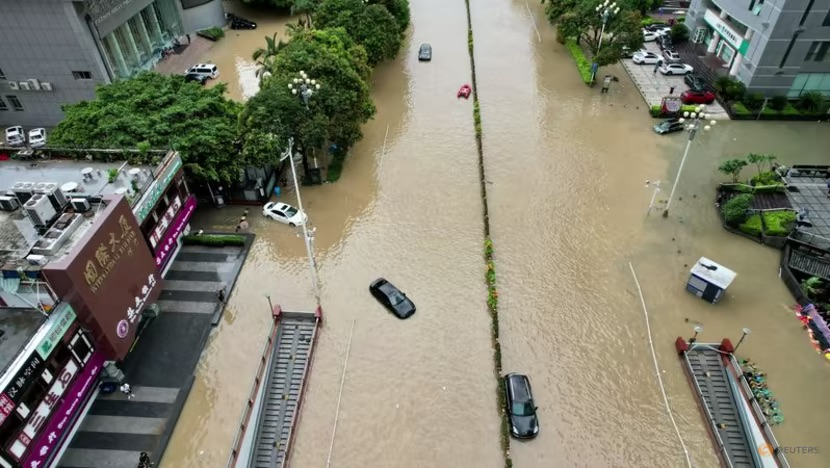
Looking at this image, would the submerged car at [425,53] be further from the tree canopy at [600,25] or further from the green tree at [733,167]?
the green tree at [733,167]

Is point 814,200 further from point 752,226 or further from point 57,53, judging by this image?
point 57,53

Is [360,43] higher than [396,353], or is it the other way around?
[360,43]

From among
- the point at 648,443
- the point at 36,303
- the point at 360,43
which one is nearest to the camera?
the point at 36,303

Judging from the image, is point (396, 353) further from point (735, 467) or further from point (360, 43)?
point (360, 43)

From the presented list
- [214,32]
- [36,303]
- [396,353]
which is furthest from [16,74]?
[396,353]

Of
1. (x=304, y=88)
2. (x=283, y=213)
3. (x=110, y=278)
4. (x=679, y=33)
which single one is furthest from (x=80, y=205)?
(x=679, y=33)

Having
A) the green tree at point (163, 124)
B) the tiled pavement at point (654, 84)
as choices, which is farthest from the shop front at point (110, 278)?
the tiled pavement at point (654, 84)
